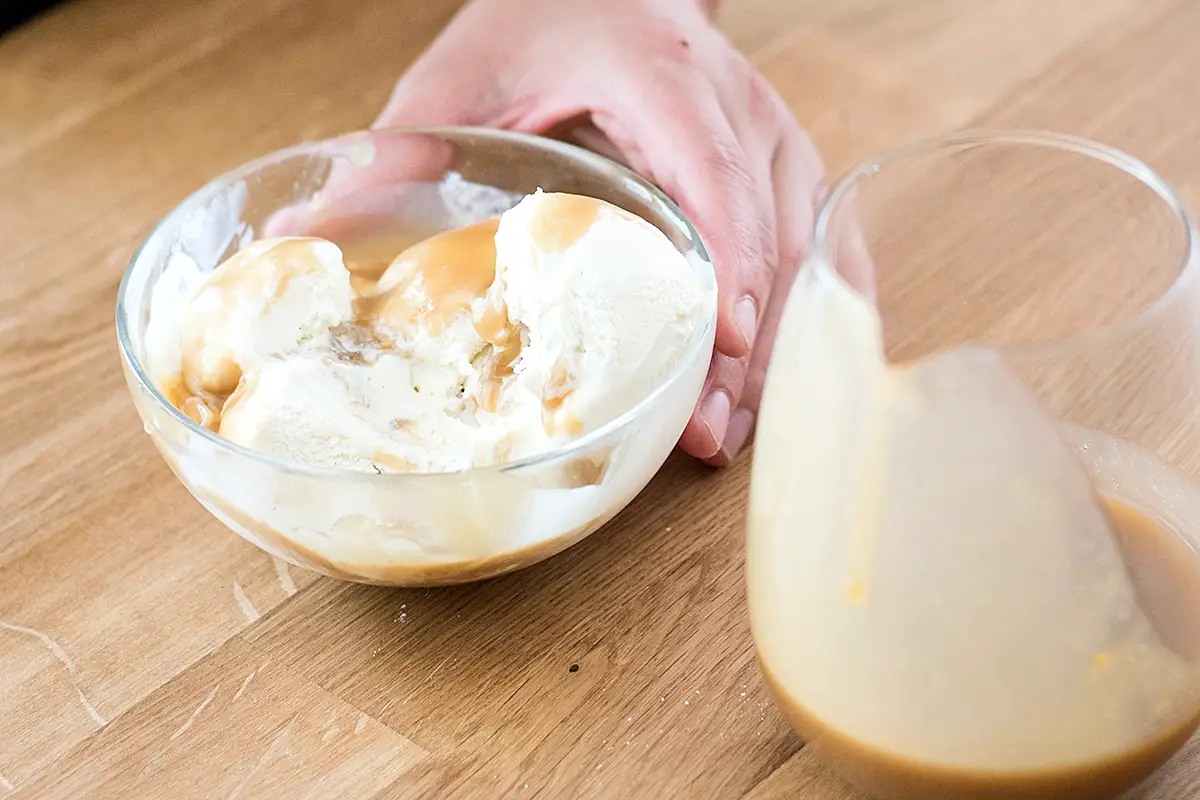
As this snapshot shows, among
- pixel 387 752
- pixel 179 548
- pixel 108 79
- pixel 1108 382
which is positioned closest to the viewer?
pixel 1108 382

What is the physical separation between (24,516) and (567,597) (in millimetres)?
293

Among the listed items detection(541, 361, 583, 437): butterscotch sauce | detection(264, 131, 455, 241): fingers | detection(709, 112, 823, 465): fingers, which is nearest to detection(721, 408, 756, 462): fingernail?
detection(709, 112, 823, 465): fingers

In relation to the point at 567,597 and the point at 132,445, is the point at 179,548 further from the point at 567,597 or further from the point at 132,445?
the point at 567,597

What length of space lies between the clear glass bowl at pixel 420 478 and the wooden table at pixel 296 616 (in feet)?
0.13

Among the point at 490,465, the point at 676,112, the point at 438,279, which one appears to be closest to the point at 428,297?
the point at 438,279

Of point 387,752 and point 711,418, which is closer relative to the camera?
point 387,752

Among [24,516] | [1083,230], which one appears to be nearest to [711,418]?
[1083,230]

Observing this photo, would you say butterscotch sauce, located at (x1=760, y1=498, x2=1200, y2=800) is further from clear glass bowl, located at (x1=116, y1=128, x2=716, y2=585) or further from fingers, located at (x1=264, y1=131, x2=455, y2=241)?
fingers, located at (x1=264, y1=131, x2=455, y2=241)

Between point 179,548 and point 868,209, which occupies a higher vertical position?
point 868,209

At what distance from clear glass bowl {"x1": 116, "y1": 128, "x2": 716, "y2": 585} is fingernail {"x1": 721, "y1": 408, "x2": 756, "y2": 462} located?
8 centimetres

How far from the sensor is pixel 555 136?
906 mm

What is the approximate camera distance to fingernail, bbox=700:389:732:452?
691 mm

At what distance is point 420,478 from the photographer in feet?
1.79

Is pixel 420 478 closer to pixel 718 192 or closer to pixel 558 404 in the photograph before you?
pixel 558 404
